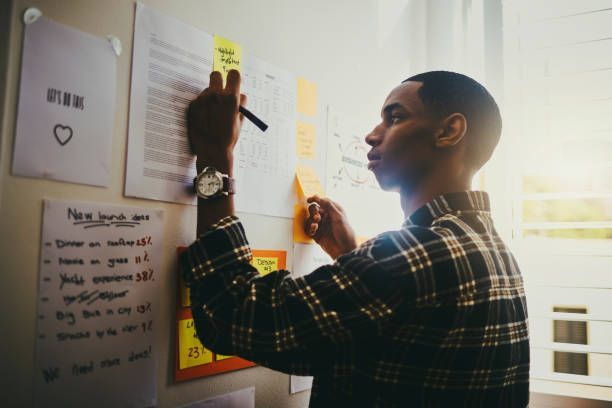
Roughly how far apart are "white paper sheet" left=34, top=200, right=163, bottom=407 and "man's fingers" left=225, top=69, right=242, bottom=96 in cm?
26

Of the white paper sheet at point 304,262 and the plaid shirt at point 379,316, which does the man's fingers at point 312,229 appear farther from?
the plaid shirt at point 379,316

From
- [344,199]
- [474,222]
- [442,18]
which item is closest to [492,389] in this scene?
[474,222]

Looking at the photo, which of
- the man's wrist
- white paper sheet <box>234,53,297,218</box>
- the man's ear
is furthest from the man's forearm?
the man's ear

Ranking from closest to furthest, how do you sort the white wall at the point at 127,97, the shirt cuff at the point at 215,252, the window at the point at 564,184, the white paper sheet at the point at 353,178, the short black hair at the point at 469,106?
the white wall at the point at 127,97 → the shirt cuff at the point at 215,252 → the short black hair at the point at 469,106 → the white paper sheet at the point at 353,178 → the window at the point at 564,184

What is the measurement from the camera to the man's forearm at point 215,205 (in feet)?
2.43

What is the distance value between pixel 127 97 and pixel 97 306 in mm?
339

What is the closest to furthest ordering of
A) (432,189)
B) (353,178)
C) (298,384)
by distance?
1. (432,189)
2. (298,384)
3. (353,178)

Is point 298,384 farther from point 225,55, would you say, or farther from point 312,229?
point 225,55

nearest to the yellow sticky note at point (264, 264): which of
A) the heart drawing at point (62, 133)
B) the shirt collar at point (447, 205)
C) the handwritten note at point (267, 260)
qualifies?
the handwritten note at point (267, 260)

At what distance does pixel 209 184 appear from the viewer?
2.45 ft

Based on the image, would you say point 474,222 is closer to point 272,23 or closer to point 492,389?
point 492,389

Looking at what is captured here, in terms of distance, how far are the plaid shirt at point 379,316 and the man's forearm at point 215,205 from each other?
0.08 ft

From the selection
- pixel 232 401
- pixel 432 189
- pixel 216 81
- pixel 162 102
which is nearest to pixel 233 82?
pixel 216 81

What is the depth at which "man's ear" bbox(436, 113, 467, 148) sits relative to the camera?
87 centimetres
